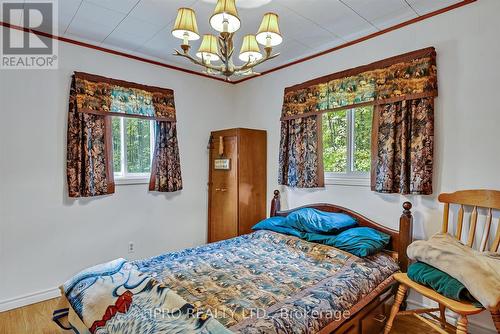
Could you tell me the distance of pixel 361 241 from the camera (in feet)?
7.70

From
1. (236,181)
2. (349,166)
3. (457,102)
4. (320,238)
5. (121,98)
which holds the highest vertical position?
(121,98)

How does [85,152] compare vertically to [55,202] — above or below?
above

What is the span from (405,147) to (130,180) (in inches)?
116

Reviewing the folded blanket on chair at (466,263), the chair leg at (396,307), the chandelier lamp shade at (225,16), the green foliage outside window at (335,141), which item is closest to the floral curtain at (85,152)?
the chandelier lamp shade at (225,16)

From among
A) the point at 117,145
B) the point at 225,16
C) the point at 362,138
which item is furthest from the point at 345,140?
the point at 117,145

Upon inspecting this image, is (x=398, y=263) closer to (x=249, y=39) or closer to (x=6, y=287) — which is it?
(x=249, y=39)

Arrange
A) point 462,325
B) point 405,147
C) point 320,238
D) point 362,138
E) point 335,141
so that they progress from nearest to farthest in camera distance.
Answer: point 462,325 → point 405,147 → point 320,238 → point 362,138 → point 335,141

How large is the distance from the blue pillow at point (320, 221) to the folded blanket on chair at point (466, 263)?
69 centimetres

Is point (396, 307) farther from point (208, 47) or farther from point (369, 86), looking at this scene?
point (208, 47)

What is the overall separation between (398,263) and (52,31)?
389cm

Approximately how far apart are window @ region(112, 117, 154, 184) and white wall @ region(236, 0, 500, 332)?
8.33 ft

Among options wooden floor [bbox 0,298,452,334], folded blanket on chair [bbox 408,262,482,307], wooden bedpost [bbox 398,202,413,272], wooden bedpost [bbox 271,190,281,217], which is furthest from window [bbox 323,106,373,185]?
wooden floor [bbox 0,298,452,334]

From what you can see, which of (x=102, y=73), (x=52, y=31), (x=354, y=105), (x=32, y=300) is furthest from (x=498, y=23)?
(x=32, y=300)

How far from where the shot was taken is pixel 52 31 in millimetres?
2750
